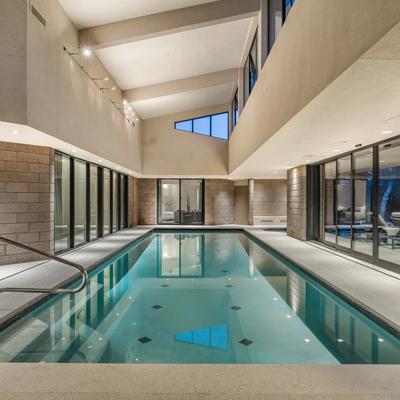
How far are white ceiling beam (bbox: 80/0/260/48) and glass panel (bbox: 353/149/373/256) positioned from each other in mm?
4245

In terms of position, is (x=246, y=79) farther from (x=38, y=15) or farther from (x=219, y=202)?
(x=219, y=202)

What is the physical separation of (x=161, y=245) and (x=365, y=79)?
793 cm

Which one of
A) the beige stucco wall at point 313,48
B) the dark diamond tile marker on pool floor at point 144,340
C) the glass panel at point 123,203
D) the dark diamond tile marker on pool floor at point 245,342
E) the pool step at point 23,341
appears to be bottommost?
the dark diamond tile marker on pool floor at point 245,342

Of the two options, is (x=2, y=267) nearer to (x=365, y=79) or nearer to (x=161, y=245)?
(x=161, y=245)

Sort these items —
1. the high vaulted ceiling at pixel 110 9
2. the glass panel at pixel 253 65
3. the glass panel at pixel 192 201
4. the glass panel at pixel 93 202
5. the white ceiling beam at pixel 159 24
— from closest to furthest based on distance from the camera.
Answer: the high vaulted ceiling at pixel 110 9
the white ceiling beam at pixel 159 24
the glass panel at pixel 253 65
the glass panel at pixel 93 202
the glass panel at pixel 192 201

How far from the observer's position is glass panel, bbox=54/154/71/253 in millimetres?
7355

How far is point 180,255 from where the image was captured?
830 centimetres

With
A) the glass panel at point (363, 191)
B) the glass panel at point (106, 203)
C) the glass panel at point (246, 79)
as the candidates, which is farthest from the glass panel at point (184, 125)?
the glass panel at point (363, 191)

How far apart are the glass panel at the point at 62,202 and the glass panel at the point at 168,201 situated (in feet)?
25.5

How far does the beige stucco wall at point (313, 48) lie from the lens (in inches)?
93.7

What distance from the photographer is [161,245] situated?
388 inches

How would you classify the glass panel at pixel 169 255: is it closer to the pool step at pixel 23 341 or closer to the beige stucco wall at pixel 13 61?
the pool step at pixel 23 341

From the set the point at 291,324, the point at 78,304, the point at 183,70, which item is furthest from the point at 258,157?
the point at 78,304

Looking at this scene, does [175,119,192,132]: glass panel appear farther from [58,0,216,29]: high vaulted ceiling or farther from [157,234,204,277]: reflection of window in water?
[58,0,216,29]: high vaulted ceiling
